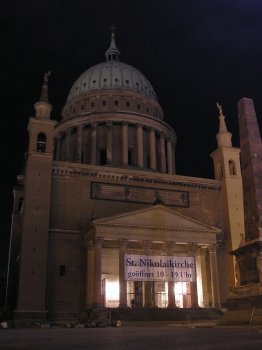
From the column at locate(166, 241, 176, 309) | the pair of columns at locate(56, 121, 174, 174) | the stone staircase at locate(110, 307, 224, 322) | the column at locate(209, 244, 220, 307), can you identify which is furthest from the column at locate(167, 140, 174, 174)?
the stone staircase at locate(110, 307, 224, 322)

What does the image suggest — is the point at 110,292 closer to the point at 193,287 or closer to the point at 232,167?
the point at 193,287

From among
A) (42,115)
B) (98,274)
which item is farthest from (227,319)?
(42,115)

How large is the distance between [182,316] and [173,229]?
297 inches

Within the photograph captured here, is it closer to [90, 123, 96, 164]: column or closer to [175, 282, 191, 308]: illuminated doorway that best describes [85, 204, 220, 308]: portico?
[175, 282, 191, 308]: illuminated doorway

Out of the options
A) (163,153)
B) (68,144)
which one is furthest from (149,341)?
(68,144)

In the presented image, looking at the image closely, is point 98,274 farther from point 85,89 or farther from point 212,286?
point 85,89

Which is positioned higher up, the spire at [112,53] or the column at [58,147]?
the spire at [112,53]

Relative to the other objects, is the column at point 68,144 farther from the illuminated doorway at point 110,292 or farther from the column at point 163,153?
the illuminated doorway at point 110,292

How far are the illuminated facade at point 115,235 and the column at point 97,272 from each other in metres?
0.08

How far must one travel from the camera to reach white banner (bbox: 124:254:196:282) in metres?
33.1

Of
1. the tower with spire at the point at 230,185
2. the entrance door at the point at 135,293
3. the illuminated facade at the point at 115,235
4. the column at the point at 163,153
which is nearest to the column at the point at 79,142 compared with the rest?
the illuminated facade at the point at 115,235

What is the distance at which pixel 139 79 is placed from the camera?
62.8 meters

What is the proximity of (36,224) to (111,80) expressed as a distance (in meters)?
32.4

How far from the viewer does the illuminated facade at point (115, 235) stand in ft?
109
